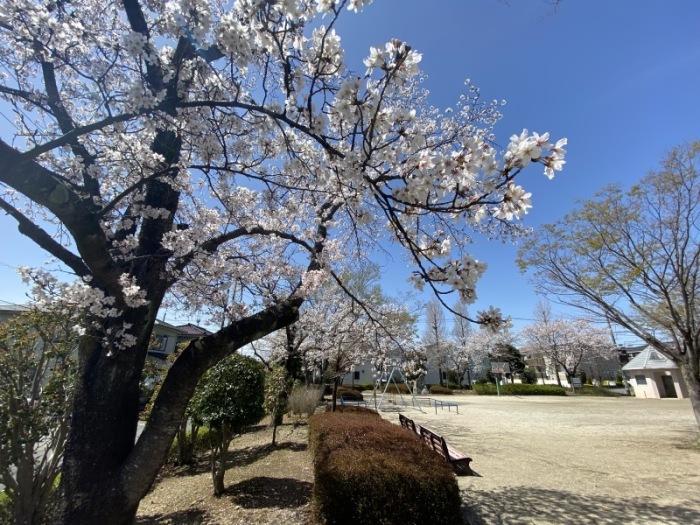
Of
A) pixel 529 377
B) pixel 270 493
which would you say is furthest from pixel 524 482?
pixel 529 377

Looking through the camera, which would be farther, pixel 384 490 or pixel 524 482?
pixel 524 482

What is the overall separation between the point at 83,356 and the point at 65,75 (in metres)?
3.12

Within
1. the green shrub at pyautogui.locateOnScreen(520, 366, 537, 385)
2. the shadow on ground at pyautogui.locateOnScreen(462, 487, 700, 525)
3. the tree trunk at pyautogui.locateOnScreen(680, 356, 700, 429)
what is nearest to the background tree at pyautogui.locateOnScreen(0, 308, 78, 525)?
the shadow on ground at pyautogui.locateOnScreen(462, 487, 700, 525)

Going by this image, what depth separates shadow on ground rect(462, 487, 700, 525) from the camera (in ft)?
14.3

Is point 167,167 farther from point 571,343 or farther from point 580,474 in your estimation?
point 571,343

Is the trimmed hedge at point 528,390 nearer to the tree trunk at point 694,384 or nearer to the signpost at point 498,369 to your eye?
the signpost at point 498,369

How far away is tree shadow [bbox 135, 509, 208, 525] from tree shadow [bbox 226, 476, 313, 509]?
565 mm

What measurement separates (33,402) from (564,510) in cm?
757

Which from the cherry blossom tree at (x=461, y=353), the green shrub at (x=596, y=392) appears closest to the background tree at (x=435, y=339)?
the cherry blossom tree at (x=461, y=353)

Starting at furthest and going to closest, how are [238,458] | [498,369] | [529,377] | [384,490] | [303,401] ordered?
1. [529,377]
2. [498,369]
3. [303,401]
4. [238,458]
5. [384,490]

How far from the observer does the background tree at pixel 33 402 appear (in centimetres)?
422

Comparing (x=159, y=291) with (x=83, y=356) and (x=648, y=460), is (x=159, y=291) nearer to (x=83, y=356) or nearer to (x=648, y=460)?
(x=83, y=356)

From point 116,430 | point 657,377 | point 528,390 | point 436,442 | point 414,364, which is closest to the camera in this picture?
point 116,430

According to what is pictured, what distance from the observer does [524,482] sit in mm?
5992
